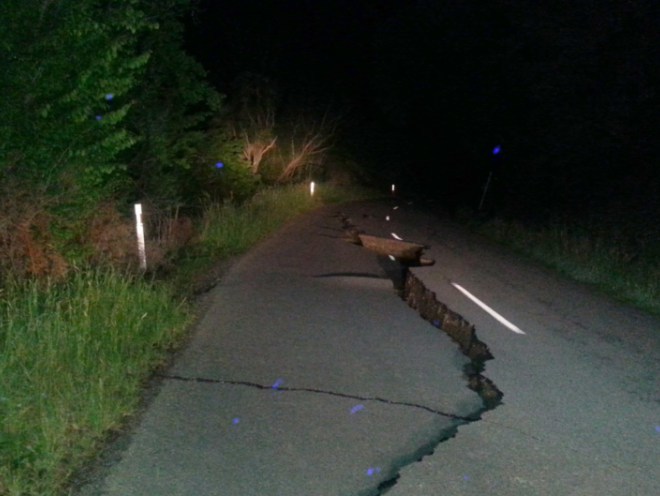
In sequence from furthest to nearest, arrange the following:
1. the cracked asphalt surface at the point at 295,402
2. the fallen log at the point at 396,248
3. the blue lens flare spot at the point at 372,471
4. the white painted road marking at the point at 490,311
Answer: the fallen log at the point at 396,248 < the white painted road marking at the point at 490,311 < the blue lens flare spot at the point at 372,471 < the cracked asphalt surface at the point at 295,402

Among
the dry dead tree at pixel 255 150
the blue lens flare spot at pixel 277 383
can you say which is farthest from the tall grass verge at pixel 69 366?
the dry dead tree at pixel 255 150

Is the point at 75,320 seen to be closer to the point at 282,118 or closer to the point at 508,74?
the point at 508,74

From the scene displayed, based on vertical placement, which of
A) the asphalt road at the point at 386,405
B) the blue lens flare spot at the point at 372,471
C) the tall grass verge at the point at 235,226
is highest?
the blue lens flare spot at the point at 372,471

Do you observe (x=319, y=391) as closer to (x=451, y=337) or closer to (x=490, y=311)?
(x=451, y=337)

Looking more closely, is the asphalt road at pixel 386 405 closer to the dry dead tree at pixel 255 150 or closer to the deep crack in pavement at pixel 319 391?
the deep crack in pavement at pixel 319 391

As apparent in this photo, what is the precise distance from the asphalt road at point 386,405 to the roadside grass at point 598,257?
282 cm

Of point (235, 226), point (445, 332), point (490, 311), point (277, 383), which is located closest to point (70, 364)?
point (277, 383)

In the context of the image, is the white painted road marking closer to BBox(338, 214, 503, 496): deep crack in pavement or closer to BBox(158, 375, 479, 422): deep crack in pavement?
BBox(338, 214, 503, 496): deep crack in pavement

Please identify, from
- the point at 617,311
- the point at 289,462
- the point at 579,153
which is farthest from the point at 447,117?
the point at 289,462

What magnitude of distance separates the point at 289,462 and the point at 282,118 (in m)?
34.4

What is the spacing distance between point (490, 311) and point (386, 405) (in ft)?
17.2

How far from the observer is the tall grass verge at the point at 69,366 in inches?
178

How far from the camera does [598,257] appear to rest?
18.0 meters

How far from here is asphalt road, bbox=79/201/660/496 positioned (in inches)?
186
